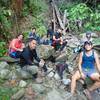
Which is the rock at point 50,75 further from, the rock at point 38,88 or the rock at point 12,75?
the rock at point 12,75

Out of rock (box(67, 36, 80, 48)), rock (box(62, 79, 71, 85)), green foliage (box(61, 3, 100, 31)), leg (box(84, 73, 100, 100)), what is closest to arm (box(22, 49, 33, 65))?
rock (box(62, 79, 71, 85))

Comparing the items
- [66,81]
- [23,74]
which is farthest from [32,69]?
[66,81]

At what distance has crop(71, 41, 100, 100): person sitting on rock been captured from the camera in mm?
8156

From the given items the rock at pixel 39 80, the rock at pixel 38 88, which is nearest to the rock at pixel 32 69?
the rock at pixel 39 80

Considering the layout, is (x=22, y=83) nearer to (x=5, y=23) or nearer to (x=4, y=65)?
(x=4, y=65)

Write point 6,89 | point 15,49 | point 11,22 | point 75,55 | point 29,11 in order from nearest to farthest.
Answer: point 6,89
point 15,49
point 75,55
point 11,22
point 29,11

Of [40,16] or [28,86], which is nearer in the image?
[28,86]

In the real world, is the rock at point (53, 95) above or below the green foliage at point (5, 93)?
below

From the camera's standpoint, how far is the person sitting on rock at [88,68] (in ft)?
26.8

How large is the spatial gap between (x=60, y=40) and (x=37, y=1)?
4.24 metres

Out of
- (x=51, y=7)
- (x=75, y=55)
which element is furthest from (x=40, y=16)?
(x=75, y=55)

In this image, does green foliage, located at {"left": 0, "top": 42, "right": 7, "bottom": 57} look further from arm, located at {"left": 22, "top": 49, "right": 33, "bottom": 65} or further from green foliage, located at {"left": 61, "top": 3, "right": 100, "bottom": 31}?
green foliage, located at {"left": 61, "top": 3, "right": 100, "bottom": 31}

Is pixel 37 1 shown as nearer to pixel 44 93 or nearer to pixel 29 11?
pixel 29 11

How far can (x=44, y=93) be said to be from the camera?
8531 millimetres
